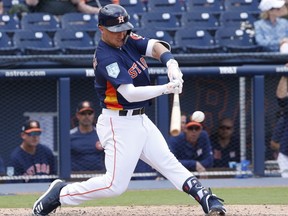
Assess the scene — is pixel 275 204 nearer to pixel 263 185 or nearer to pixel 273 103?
pixel 263 185

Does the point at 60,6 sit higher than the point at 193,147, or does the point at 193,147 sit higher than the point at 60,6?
the point at 60,6

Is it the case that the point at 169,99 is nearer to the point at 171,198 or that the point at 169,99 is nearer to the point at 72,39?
the point at 72,39

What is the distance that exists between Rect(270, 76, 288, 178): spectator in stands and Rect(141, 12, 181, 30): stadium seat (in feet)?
5.94

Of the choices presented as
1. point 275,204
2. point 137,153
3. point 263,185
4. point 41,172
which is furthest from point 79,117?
point 137,153

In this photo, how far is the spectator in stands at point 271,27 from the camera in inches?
372

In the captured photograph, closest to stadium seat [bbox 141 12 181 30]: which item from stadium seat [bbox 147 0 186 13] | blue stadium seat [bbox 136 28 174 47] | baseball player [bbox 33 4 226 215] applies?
stadium seat [bbox 147 0 186 13]

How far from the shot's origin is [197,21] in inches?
397

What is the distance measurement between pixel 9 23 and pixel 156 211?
13.7 feet

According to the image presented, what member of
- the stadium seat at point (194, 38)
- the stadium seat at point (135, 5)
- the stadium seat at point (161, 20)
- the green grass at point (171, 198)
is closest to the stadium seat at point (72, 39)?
the stadium seat at point (161, 20)

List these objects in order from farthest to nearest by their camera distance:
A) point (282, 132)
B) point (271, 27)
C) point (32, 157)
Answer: point (271, 27) < point (282, 132) < point (32, 157)

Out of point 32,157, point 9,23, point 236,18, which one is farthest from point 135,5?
point 32,157

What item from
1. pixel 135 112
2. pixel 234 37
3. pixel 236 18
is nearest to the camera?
pixel 135 112

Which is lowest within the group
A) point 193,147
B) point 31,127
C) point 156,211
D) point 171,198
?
point 171,198

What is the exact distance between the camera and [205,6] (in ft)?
34.2
